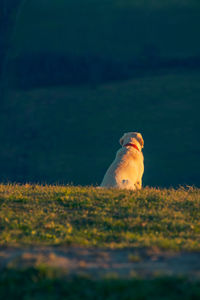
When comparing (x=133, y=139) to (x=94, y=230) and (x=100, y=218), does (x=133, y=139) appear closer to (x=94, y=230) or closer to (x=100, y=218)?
(x=100, y=218)

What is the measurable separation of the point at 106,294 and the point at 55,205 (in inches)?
187

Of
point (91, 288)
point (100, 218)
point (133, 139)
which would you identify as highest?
point (133, 139)

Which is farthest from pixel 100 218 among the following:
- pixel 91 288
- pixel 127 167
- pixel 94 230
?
pixel 127 167

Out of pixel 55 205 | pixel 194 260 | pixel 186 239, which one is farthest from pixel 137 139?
pixel 194 260

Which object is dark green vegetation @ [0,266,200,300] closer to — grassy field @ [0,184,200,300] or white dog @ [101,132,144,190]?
grassy field @ [0,184,200,300]

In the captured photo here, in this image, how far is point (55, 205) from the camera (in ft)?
30.5

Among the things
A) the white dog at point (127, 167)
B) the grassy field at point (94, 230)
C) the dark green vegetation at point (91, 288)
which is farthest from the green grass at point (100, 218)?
the dark green vegetation at point (91, 288)

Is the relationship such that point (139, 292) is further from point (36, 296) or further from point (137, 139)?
point (137, 139)

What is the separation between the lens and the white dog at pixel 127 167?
38.5 feet

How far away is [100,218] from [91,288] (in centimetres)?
367

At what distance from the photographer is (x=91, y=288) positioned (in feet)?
15.5

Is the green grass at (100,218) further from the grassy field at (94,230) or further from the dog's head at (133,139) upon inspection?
the dog's head at (133,139)

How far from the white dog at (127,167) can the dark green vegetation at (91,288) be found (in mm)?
6711

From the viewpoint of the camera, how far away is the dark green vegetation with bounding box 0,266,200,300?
4.59m
